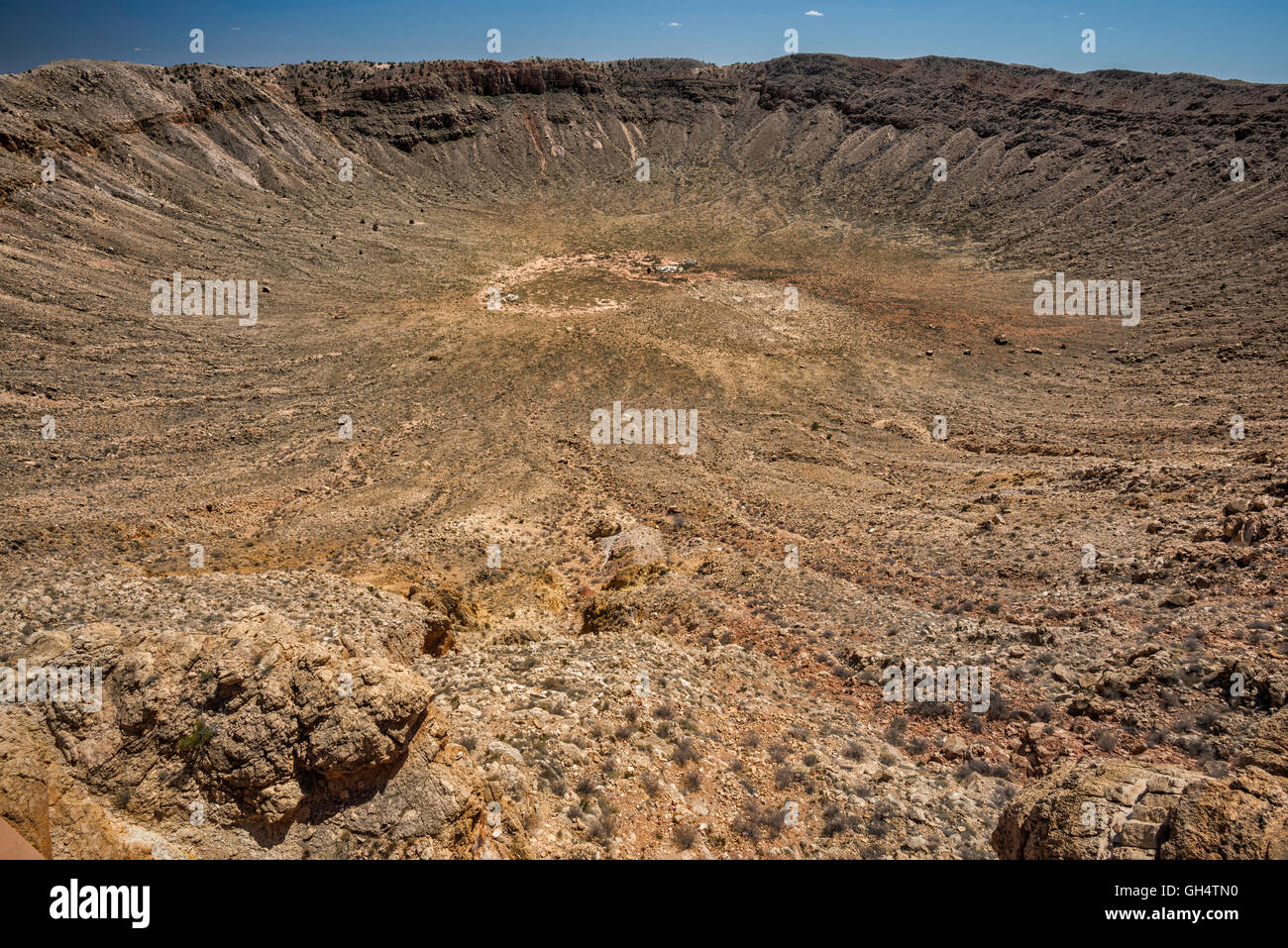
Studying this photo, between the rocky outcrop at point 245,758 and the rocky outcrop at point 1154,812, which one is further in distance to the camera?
the rocky outcrop at point 245,758

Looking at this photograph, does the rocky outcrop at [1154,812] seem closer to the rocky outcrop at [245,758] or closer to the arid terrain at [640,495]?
the arid terrain at [640,495]

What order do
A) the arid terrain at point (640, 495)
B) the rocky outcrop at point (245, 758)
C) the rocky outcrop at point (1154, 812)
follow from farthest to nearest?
the arid terrain at point (640, 495) < the rocky outcrop at point (245, 758) < the rocky outcrop at point (1154, 812)

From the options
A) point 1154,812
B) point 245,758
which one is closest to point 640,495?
point 245,758

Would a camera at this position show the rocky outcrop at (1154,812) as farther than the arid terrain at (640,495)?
No

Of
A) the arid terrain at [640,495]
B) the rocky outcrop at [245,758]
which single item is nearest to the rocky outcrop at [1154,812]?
the arid terrain at [640,495]

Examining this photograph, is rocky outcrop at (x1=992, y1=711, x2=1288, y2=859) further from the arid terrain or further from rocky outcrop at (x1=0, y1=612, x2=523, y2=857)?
rocky outcrop at (x1=0, y1=612, x2=523, y2=857)

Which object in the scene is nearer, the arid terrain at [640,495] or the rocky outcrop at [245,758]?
the rocky outcrop at [245,758]

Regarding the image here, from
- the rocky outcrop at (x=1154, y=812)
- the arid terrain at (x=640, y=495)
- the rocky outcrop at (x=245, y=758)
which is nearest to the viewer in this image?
the rocky outcrop at (x=1154, y=812)

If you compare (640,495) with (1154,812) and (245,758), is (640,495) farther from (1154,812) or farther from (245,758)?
(1154,812)

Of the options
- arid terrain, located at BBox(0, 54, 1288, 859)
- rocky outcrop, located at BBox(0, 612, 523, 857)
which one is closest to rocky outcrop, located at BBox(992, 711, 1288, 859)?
arid terrain, located at BBox(0, 54, 1288, 859)
